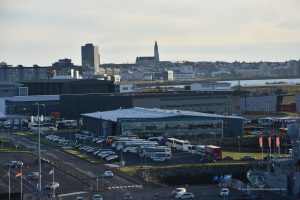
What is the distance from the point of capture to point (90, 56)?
86.1 m

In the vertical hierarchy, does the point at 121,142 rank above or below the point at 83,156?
above

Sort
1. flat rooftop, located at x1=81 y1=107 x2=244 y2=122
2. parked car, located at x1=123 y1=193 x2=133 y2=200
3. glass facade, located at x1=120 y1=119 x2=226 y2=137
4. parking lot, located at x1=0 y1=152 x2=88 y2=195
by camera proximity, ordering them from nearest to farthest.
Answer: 1. parked car, located at x1=123 y1=193 x2=133 y2=200
2. parking lot, located at x1=0 y1=152 x2=88 y2=195
3. glass facade, located at x1=120 y1=119 x2=226 y2=137
4. flat rooftop, located at x1=81 y1=107 x2=244 y2=122

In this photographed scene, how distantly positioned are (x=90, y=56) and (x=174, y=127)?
217 ft

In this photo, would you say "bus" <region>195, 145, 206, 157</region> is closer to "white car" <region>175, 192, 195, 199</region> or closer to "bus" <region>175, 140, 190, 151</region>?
"bus" <region>175, 140, 190, 151</region>

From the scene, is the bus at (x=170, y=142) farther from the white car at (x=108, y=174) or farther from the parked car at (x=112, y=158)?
the white car at (x=108, y=174)

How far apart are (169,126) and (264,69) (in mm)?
79360

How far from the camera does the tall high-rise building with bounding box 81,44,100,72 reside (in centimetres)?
8384

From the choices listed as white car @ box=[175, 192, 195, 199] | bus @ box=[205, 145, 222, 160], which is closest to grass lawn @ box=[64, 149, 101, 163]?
bus @ box=[205, 145, 222, 160]

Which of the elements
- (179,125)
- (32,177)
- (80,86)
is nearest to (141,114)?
(179,125)

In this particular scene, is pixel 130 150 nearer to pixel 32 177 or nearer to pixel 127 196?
pixel 32 177

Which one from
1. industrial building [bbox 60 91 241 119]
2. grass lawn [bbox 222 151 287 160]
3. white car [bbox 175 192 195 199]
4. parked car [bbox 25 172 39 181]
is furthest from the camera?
industrial building [bbox 60 91 241 119]

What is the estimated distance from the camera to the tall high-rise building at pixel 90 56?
8384cm

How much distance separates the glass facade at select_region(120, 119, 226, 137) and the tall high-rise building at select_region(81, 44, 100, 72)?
200 feet

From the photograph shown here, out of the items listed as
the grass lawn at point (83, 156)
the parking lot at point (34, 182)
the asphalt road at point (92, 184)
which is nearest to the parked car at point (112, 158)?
the grass lawn at point (83, 156)
